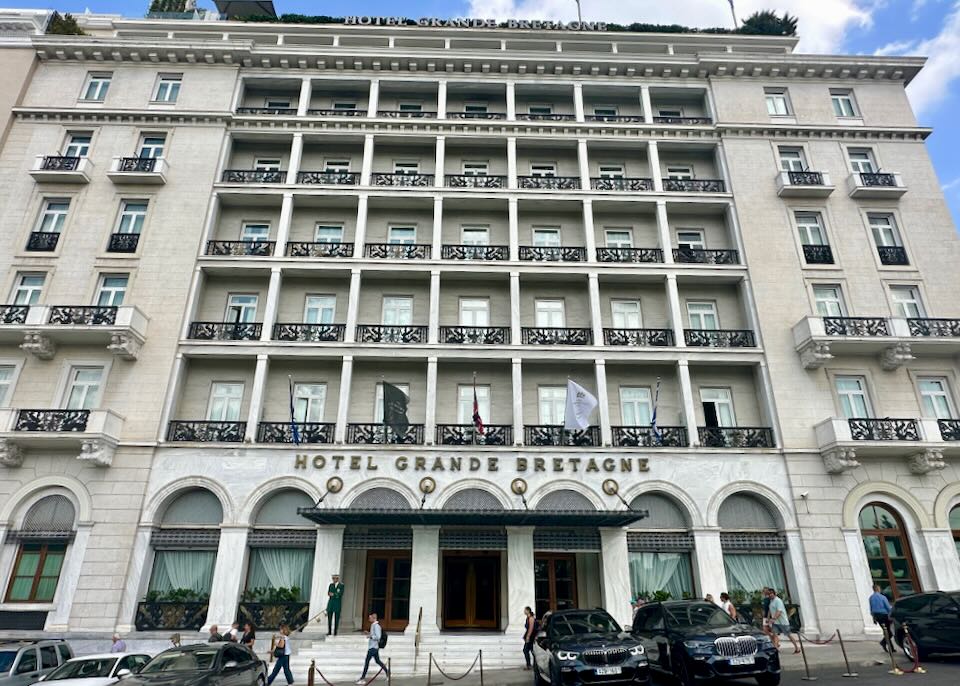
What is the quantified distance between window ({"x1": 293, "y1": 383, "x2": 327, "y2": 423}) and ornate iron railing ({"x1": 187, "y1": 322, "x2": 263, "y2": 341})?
284cm

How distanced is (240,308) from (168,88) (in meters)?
12.2

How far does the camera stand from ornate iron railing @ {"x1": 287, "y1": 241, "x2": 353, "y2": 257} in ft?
79.6

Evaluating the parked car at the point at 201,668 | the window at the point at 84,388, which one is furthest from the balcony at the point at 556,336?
the window at the point at 84,388

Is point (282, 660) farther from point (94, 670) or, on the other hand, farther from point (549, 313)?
point (549, 313)

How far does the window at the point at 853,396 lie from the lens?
859 inches

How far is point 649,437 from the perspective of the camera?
21.5 m

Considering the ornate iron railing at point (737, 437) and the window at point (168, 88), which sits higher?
the window at point (168, 88)

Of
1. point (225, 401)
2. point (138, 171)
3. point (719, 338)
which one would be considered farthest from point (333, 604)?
point (138, 171)

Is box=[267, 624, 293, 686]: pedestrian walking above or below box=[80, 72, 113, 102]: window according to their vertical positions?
below

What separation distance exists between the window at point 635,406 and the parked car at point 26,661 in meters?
19.2

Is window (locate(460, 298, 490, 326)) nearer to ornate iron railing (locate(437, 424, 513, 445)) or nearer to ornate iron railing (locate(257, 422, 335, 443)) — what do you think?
ornate iron railing (locate(437, 424, 513, 445))

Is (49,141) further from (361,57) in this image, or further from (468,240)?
(468,240)

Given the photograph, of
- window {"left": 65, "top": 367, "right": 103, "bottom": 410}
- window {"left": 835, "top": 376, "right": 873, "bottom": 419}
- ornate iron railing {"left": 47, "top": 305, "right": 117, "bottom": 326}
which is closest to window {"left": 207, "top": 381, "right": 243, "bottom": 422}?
window {"left": 65, "top": 367, "right": 103, "bottom": 410}

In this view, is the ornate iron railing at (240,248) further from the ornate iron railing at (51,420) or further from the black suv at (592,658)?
the black suv at (592,658)
